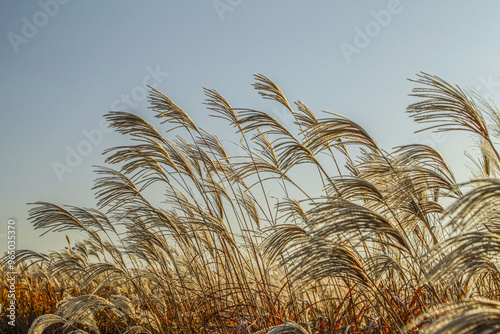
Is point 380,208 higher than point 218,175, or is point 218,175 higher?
point 218,175

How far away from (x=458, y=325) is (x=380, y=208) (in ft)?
4.35

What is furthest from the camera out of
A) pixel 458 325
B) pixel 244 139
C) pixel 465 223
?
pixel 244 139

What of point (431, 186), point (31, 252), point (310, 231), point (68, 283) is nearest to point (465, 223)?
point (310, 231)

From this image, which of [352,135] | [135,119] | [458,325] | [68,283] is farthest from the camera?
[68,283]

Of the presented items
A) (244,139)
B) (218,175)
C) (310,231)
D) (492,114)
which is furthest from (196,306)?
(492,114)

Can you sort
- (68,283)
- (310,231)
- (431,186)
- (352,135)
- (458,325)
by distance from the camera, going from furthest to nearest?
(68,283), (352,135), (431,186), (310,231), (458,325)

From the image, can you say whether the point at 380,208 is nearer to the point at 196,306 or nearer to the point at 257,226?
A: the point at 257,226

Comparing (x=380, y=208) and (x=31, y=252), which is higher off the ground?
(x=31, y=252)

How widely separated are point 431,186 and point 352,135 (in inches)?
25.9

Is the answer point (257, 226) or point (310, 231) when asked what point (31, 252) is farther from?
point (310, 231)

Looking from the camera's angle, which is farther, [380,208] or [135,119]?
[135,119]

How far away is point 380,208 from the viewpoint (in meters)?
2.45

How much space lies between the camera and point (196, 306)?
4.11 meters

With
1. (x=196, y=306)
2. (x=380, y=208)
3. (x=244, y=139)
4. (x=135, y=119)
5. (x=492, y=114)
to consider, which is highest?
(x=135, y=119)
